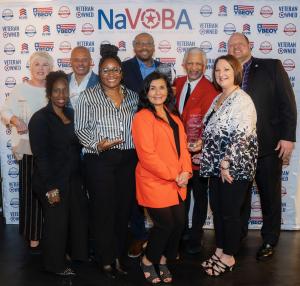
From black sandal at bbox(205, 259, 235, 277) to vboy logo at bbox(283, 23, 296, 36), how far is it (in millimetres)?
2472

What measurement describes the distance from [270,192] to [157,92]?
1505 millimetres

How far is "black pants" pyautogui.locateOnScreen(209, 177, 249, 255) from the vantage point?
321 cm

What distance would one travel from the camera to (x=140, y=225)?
3.96 meters

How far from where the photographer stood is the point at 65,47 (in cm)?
445

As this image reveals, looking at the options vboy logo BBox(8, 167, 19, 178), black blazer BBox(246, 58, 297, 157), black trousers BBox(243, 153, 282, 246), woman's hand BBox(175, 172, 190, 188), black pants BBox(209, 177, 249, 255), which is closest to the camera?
woman's hand BBox(175, 172, 190, 188)

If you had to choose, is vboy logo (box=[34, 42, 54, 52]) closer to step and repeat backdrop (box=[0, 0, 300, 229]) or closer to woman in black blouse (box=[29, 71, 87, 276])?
→ step and repeat backdrop (box=[0, 0, 300, 229])

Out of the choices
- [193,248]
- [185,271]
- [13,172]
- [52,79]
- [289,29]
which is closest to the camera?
[52,79]

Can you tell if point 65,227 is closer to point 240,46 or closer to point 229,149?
point 229,149

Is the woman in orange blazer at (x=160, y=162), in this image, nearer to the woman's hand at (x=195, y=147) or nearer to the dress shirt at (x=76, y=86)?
the woman's hand at (x=195, y=147)

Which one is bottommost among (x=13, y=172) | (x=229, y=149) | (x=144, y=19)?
(x=13, y=172)

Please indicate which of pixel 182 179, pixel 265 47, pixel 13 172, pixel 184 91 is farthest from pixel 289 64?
pixel 13 172

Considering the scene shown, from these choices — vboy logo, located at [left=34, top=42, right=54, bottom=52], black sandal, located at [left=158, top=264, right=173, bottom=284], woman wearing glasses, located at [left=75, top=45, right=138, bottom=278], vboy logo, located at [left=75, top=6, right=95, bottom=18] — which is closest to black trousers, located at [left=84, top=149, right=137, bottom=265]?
woman wearing glasses, located at [left=75, top=45, right=138, bottom=278]

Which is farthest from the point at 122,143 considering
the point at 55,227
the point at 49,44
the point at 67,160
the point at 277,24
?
the point at 277,24

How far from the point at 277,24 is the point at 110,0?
1.78 metres
